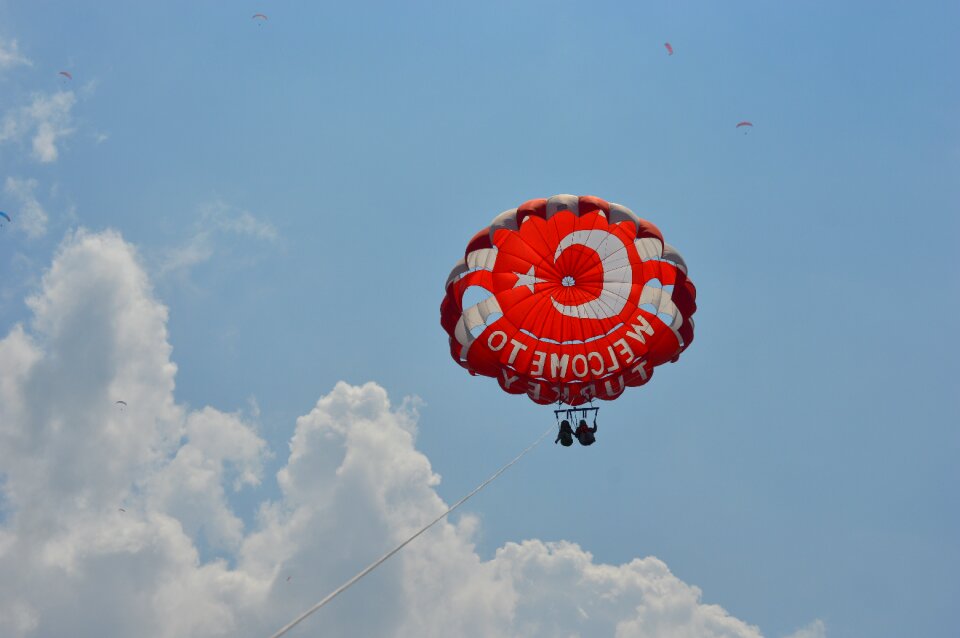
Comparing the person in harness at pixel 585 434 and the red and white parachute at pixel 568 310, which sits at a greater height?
the red and white parachute at pixel 568 310

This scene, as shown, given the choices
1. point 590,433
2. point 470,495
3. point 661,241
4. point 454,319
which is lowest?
point 470,495

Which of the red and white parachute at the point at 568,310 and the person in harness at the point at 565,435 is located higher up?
the red and white parachute at the point at 568,310

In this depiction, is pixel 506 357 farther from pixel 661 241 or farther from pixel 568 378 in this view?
pixel 661 241

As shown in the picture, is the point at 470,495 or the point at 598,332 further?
the point at 598,332

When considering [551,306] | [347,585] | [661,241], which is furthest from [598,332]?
[347,585]

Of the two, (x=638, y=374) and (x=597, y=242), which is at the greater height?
(x=597, y=242)

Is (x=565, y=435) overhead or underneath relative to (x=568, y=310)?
underneath
